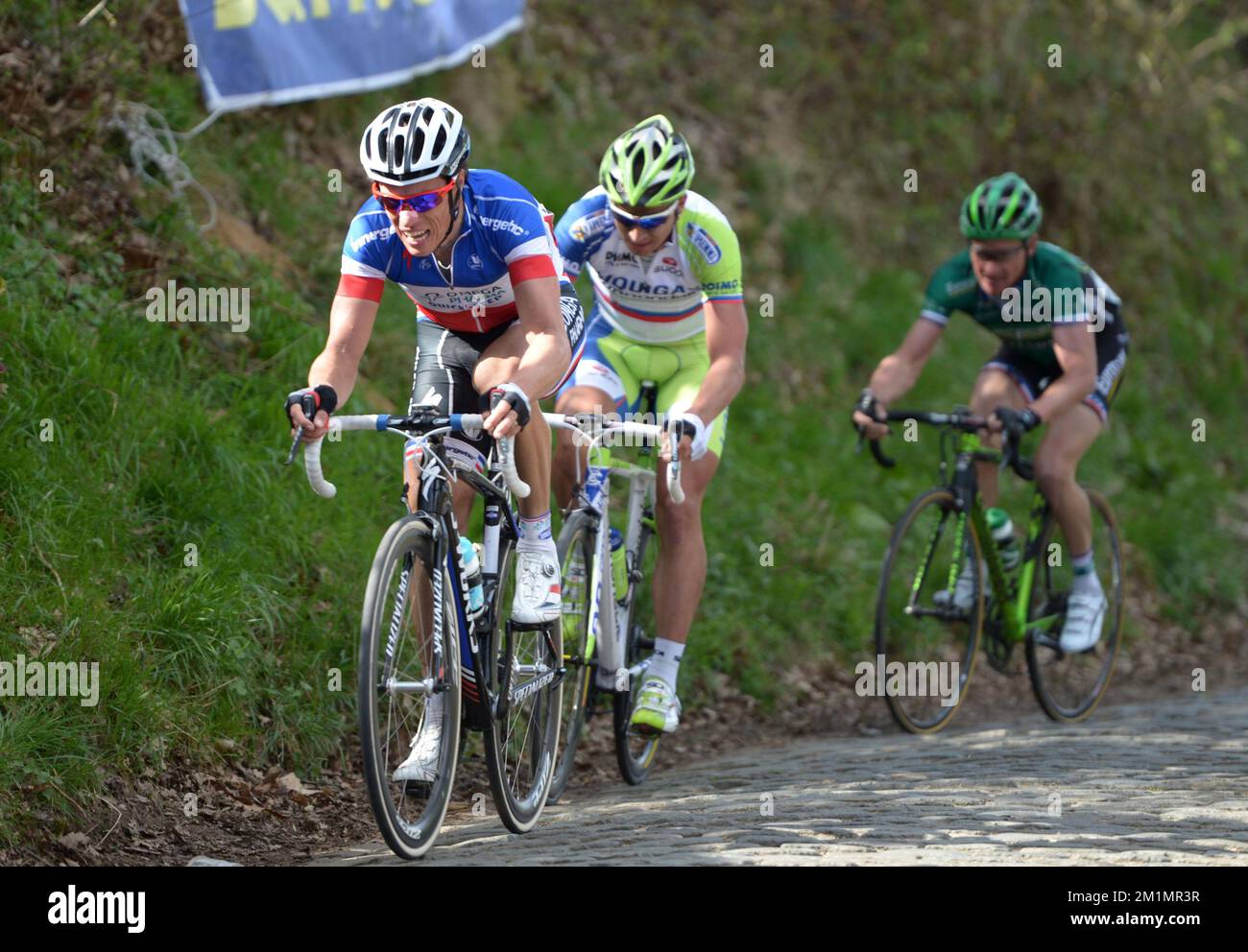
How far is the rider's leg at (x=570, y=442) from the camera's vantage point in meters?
6.09

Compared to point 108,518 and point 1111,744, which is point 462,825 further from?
point 1111,744

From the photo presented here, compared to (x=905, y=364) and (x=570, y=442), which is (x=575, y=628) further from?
(x=905, y=364)

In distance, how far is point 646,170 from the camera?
19.1 ft

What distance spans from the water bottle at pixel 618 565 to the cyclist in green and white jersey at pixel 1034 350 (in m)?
1.81

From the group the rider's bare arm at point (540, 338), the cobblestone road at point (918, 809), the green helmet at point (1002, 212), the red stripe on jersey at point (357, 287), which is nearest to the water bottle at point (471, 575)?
the rider's bare arm at point (540, 338)

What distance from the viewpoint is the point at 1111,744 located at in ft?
23.5

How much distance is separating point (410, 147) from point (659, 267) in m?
1.84

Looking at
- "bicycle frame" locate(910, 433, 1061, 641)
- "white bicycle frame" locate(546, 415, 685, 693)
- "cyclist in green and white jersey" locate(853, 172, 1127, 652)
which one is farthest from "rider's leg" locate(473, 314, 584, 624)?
"bicycle frame" locate(910, 433, 1061, 641)

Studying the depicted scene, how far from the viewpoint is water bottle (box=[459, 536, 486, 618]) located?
487cm

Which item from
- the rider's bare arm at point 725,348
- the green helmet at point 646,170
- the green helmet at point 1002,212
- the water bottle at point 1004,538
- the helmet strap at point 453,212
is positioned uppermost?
the green helmet at point 1002,212

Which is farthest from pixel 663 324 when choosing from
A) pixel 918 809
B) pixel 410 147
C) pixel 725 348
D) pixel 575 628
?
pixel 918 809

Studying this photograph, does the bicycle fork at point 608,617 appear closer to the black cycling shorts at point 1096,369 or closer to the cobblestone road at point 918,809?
the cobblestone road at point 918,809
